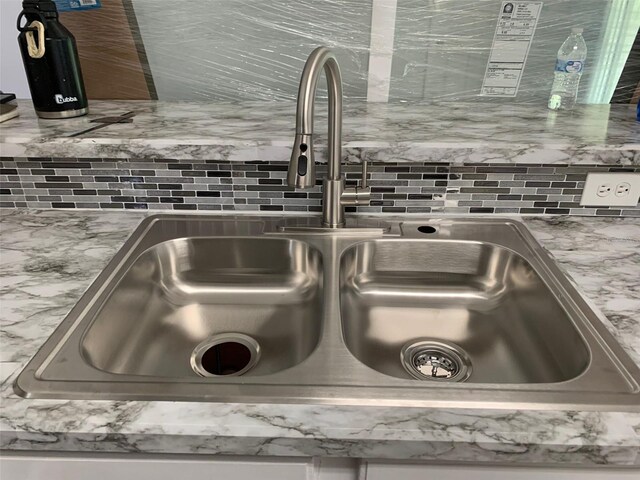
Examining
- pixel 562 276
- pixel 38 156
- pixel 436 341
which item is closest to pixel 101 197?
pixel 38 156

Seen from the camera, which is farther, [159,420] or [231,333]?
[231,333]

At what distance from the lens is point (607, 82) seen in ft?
4.27

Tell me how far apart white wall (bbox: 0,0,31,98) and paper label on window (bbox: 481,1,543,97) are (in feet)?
3.85

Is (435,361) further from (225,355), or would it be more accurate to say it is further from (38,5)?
(38,5)

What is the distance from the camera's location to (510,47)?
4.14 ft

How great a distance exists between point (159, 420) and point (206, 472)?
0.30ft

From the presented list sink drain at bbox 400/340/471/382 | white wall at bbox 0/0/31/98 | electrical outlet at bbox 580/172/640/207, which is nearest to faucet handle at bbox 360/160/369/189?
sink drain at bbox 400/340/471/382

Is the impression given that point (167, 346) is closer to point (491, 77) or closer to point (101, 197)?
point (101, 197)

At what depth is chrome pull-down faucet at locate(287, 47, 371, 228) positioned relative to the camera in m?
0.82

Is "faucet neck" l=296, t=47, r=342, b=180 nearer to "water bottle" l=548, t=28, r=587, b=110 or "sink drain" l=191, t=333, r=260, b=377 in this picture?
"sink drain" l=191, t=333, r=260, b=377

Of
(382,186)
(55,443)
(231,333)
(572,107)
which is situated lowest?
(231,333)

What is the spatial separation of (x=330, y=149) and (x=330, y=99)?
9 cm

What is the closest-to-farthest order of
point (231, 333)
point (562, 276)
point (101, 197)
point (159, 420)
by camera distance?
point (159, 420), point (562, 276), point (231, 333), point (101, 197)

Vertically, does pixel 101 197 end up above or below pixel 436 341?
above
